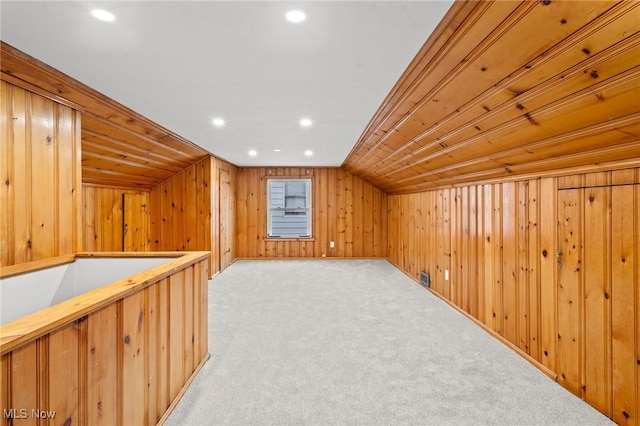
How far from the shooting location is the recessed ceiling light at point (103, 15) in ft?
3.83

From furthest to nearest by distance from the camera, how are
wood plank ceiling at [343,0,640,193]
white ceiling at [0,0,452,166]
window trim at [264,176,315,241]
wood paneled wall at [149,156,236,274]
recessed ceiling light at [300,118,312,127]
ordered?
window trim at [264,176,315,241], wood paneled wall at [149,156,236,274], recessed ceiling light at [300,118,312,127], white ceiling at [0,0,452,166], wood plank ceiling at [343,0,640,193]

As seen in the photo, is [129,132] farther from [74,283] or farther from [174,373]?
[174,373]

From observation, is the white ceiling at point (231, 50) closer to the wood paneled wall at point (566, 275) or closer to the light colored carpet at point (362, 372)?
the wood paneled wall at point (566, 275)

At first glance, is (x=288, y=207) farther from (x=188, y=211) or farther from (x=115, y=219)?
(x=115, y=219)

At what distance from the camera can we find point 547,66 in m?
1.15

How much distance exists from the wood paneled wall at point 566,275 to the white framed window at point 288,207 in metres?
3.50

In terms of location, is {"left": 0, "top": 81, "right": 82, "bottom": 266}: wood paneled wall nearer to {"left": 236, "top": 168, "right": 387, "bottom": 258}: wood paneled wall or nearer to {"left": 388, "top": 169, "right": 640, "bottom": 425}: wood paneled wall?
{"left": 388, "top": 169, "right": 640, "bottom": 425}: wood paneled wall

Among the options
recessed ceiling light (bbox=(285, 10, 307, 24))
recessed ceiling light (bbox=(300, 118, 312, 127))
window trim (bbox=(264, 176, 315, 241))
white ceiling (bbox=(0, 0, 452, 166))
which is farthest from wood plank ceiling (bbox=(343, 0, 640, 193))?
window trim (bbox=(264, 176, 315, 241))

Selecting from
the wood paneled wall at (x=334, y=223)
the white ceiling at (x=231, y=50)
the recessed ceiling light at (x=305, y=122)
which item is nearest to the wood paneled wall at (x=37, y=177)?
the white ceiling at (x=231, y=50)

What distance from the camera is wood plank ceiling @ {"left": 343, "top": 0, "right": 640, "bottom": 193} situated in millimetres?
950

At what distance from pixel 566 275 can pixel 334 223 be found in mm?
4354

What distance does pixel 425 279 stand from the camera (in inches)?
153

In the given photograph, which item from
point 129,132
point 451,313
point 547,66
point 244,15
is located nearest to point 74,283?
point 129,132

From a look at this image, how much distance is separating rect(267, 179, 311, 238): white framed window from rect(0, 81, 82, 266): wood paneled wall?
360 cm
